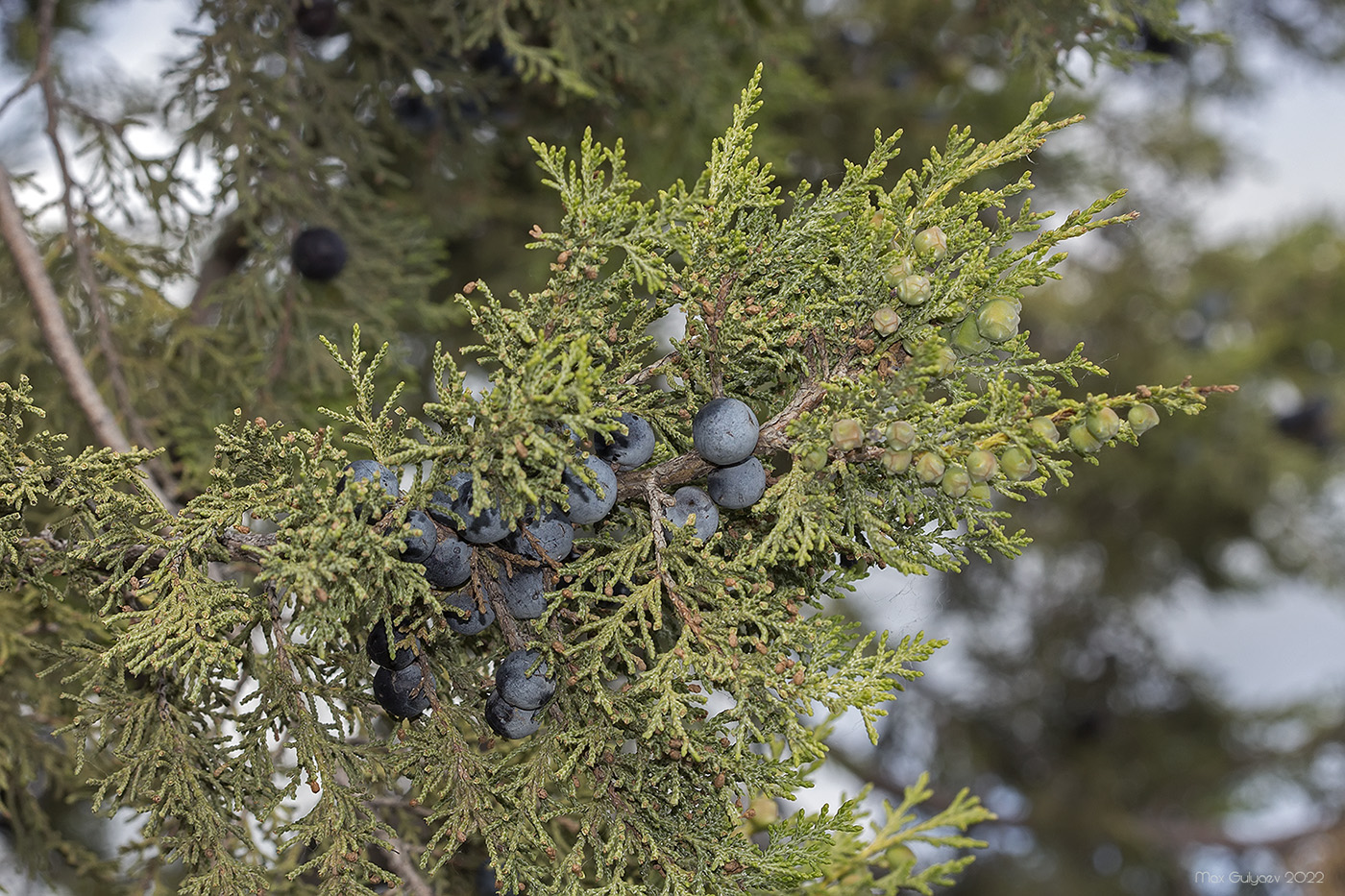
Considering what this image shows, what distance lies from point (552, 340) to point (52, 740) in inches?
57.8

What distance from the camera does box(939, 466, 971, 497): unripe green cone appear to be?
3.32 ft

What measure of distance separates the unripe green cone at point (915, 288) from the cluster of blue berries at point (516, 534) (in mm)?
231

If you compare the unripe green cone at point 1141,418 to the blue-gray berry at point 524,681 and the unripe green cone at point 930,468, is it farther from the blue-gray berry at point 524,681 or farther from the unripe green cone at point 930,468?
the blue-gray berry at point 524,681

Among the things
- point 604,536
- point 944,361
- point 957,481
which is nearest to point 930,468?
point 957,481

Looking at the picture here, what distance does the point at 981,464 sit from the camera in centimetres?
100

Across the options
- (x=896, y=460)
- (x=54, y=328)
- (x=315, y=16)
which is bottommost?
(x=896, y=460)

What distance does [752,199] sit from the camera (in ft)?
3.70

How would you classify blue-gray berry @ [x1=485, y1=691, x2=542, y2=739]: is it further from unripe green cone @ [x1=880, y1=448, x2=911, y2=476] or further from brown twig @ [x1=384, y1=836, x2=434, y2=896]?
unripe green cone @ [x1=880, y1=448, x2=911, y2=476]

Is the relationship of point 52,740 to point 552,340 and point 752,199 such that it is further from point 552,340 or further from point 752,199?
point 752,199

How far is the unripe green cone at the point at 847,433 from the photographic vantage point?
1007 millimetres

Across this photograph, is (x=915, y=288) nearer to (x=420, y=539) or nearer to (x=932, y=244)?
(x=932, y=244)

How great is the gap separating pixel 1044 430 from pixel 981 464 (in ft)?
0.29

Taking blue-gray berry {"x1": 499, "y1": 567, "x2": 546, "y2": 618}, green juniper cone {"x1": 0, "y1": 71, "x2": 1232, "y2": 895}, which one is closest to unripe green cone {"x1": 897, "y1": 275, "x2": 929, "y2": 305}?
green juniper cone {"x1": 0, "y1": 71, "x2": 1232, "y2": 895}

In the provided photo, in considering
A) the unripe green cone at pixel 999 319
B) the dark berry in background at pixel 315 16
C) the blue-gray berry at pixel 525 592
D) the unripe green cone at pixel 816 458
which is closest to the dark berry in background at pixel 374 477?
the blue-gray berry at pixel 525 592
